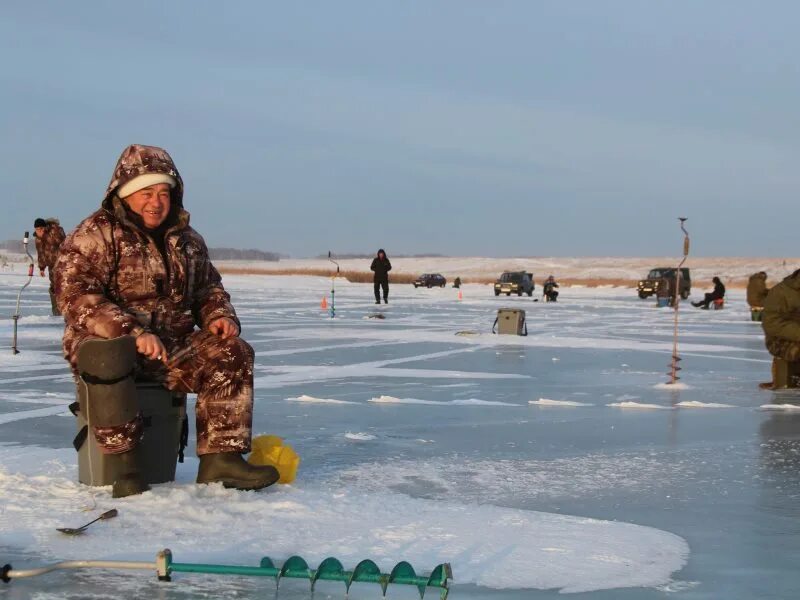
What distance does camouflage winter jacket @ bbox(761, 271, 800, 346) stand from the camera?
10.9 m

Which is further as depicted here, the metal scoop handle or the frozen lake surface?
the metal scoop handle

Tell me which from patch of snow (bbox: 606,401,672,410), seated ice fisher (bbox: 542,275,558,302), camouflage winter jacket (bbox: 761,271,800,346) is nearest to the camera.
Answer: patch of snow (bbox: 606,401,672,410)

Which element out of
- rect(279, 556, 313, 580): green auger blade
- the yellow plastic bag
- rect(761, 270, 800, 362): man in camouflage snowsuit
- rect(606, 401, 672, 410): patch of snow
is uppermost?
rect(761, 270, 800, 362): man in camouflage snowsuit

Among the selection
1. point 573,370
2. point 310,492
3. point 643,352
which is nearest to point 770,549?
point 310,492

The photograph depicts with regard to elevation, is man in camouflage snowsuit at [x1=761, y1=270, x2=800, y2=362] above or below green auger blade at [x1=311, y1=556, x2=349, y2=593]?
above

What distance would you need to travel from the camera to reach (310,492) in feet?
17.5

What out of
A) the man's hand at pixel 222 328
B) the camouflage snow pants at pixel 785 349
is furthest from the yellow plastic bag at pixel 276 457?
the camouflage snow pants at pixel 785 349

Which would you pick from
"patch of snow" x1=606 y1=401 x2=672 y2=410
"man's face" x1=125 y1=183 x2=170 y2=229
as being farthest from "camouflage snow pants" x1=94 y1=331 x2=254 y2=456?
"patch of snow" x1=606 y1=401 x2=672 y2=410

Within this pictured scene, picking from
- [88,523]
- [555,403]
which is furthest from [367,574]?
[555,403]

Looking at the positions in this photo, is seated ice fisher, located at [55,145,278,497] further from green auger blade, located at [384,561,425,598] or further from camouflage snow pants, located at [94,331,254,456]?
green auger blade, located at [384,561,425,598]

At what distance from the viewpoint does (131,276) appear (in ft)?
17.4

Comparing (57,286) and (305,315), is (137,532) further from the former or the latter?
(305,315)

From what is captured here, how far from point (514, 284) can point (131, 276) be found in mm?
49088

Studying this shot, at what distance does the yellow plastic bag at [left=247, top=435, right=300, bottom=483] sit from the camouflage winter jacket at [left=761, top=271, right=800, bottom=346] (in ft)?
22.5
